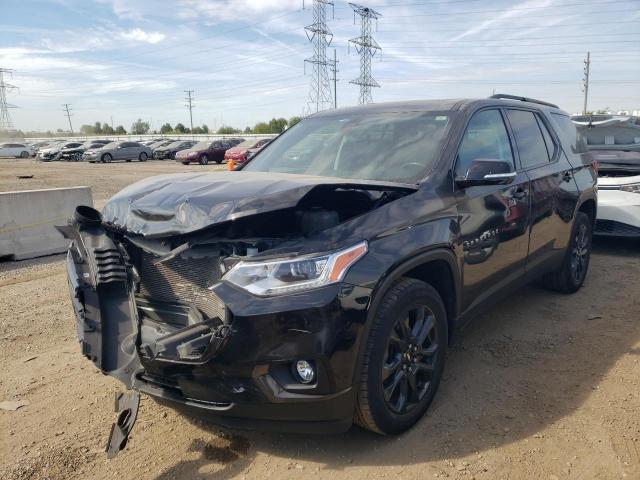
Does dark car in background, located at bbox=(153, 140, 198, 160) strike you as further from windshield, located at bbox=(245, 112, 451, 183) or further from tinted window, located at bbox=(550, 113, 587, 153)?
windshield, located at bbox=(245, 112, 451, 183)

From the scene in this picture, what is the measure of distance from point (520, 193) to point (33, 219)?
20.4ft

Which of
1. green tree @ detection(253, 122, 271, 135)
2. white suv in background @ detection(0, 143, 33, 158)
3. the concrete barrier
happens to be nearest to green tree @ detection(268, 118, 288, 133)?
green tree @ detection(253, 122, 271, 135)

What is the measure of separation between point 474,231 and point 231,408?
6.10 feet

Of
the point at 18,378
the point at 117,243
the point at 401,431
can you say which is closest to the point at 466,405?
the point at 401,431

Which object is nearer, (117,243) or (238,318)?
(238,318)

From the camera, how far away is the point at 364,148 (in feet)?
12.3

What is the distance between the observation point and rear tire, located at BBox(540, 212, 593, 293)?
5.10m

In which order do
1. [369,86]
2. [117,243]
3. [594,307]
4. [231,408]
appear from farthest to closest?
[369,86] < [594,307] < [117,243] < [231,408]

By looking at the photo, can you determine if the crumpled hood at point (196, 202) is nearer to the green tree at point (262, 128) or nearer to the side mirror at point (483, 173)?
the side mirror at point (483, 173)

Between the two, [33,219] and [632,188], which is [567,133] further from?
[33,219]

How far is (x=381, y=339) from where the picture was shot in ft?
8.42

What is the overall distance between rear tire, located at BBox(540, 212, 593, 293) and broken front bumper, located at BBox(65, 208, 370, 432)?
3.40m

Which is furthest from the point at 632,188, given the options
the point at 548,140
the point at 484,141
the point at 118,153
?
the point at 118,153

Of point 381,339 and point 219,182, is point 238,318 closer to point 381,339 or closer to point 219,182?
point 381,339
